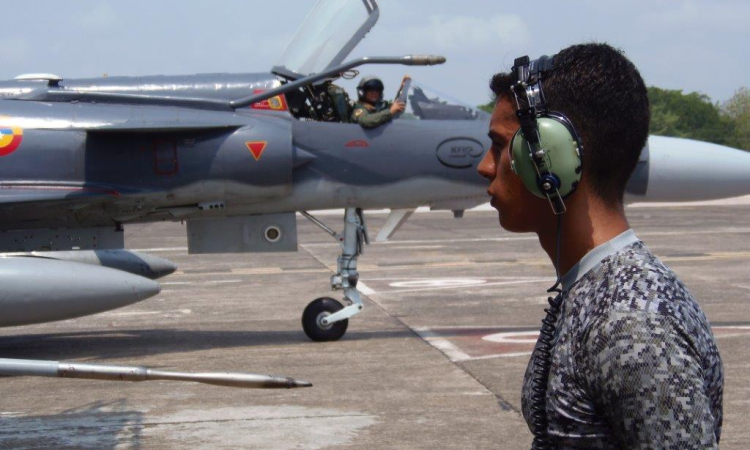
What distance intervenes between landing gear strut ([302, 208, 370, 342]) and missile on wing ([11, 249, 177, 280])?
5.81ft

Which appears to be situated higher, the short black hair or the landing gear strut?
the short black hair

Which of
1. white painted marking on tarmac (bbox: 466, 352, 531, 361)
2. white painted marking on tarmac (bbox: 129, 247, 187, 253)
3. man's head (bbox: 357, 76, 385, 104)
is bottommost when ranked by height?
white painted marking on tarmac (bbox: 466, 352, 531, 361)

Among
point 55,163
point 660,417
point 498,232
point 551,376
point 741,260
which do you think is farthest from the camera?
point 498,232

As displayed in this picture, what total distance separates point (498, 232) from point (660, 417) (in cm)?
2298

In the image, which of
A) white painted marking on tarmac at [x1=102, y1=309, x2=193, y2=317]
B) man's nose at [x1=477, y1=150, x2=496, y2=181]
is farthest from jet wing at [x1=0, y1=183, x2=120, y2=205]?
man's nose at [x1=477, y1=150, x2=496, y2=181]

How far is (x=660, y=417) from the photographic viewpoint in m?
1.86

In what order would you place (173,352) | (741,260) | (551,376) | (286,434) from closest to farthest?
(551,376), (286,434), (173,352), (741,260)

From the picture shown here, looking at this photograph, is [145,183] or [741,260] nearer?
[145,183]

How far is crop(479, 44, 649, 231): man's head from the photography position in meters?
2.13

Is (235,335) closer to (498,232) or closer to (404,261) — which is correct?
(404,261)

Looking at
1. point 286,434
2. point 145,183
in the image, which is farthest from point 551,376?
point 145,183

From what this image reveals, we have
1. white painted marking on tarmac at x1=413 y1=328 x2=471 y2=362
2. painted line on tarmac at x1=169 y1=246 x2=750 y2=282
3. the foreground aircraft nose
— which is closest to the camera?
white painted marking on tarmac at x1=413 y1=328 x2=471 y2=362

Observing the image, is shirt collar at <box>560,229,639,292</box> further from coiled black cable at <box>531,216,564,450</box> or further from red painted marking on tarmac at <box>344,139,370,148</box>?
red painted marking on tarmac at <box>344,139,370,148</box>

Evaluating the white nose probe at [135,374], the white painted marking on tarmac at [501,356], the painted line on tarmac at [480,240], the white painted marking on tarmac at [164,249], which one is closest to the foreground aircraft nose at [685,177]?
the white painted marking on tarmac at [501,356]
